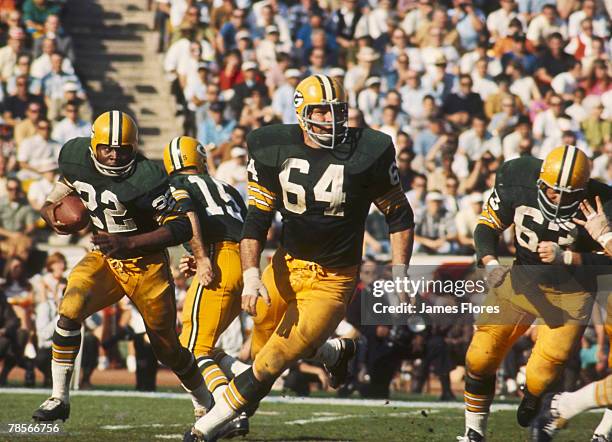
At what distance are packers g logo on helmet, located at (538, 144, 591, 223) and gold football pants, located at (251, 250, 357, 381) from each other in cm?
115

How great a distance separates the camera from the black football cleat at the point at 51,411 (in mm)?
6645

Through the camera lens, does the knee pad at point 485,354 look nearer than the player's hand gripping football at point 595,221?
No

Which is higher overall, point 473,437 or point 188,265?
point 188,265

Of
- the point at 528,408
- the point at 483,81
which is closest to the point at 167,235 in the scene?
the point at 528,408

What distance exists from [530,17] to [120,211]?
9.30m

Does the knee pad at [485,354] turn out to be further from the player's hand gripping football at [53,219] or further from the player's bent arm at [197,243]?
the player's hand gripping football at [53,219]

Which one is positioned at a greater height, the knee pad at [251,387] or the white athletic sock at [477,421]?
the knee pad at [251,387]

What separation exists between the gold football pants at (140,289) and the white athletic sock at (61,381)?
0.34m

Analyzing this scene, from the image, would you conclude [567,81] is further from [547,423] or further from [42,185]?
[547,423]

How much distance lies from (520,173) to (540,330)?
0.93 m

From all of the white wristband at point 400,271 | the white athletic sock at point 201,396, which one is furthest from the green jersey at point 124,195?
the white wristband at point 400,271

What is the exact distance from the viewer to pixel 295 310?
248 inches

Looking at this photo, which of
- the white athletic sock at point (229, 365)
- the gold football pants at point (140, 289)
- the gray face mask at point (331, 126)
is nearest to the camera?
the gray face mask at point (331, 126)

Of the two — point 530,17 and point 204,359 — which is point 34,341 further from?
point 530,17
